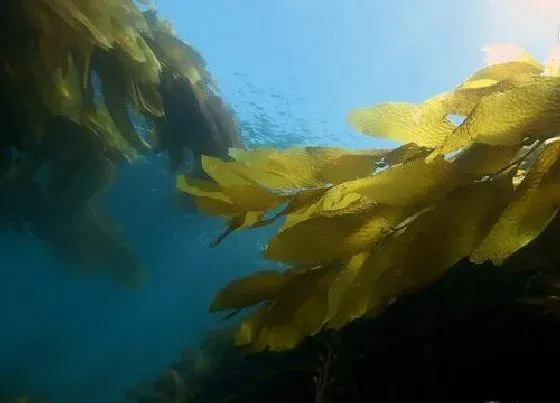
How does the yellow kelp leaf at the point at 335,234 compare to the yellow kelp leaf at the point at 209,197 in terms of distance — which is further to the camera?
the yellow kelp leaf at the point at 209,197

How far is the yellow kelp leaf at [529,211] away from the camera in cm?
79

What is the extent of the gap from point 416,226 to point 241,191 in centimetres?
35

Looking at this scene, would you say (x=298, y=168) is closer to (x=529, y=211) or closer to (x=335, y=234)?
(x=335, y=234)

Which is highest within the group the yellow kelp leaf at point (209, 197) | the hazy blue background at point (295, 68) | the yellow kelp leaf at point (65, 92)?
the hazy blue background at point (295, 68)

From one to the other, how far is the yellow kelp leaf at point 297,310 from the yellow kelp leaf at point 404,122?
286 mm

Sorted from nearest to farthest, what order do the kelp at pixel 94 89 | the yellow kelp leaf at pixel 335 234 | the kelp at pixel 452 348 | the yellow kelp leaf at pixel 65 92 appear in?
1. the yellow kelp leaf at pixel 335 234
2. the kelp at pixel 452 348
3. the kelp at pixel 94 89
4. the yellow kelp leaf at pixel 65 92

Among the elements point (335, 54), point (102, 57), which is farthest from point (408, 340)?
point (335, 54)

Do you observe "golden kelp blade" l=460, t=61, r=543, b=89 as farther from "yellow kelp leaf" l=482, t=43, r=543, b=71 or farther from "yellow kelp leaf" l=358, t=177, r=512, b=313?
"yellow kelp leaf" l=358, t=177, r=512, b=313

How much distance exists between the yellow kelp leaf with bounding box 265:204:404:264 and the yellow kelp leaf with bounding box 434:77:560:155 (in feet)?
0.68

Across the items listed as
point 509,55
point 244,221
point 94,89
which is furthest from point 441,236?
point 94,89

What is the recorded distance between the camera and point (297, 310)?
996mm

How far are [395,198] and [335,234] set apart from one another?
0.41 ft

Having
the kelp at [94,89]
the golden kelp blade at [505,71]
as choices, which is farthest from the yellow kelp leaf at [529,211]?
the kelp at [94,89]

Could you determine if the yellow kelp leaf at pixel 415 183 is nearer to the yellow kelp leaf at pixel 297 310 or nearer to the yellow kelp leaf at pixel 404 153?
the yellow kelp leaf at pixel 404 153
